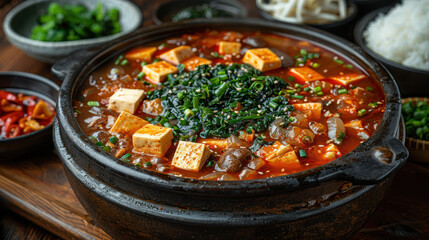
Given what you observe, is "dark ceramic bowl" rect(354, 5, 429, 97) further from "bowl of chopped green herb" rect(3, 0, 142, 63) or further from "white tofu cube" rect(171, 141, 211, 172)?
"bowl of chopped green herb" rect(3, 0, 142, 63)

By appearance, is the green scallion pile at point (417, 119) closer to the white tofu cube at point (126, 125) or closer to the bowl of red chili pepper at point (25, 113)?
the white tofu cube at point (126, 125)

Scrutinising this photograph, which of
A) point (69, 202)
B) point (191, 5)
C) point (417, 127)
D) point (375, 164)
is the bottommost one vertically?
point (69, 202)

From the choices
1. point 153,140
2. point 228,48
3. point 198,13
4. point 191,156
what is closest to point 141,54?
point 228,48

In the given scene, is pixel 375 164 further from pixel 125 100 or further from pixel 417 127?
pixel 417 127

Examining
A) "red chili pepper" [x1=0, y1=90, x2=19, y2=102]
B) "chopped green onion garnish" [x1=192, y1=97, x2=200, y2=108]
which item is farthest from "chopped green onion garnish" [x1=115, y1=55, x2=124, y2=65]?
"red chili pepper" [x1=0, y1=90, x2=19, y2=102]

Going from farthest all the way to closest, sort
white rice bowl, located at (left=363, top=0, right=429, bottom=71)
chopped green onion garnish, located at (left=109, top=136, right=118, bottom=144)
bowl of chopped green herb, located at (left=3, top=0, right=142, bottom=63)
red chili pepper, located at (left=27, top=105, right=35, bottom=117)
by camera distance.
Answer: bowl of chopped green herb, located at (left=3, top=0, right=142, bottom=63)
white rice bowl, located at (left=363, top=0, right=429, bottom=71)
red chili pepper, located at (left=27, top=105, right=35, bottom=117)
chopped green onion garnish, located at (left=109, top=136, right=118, bottom=144)
